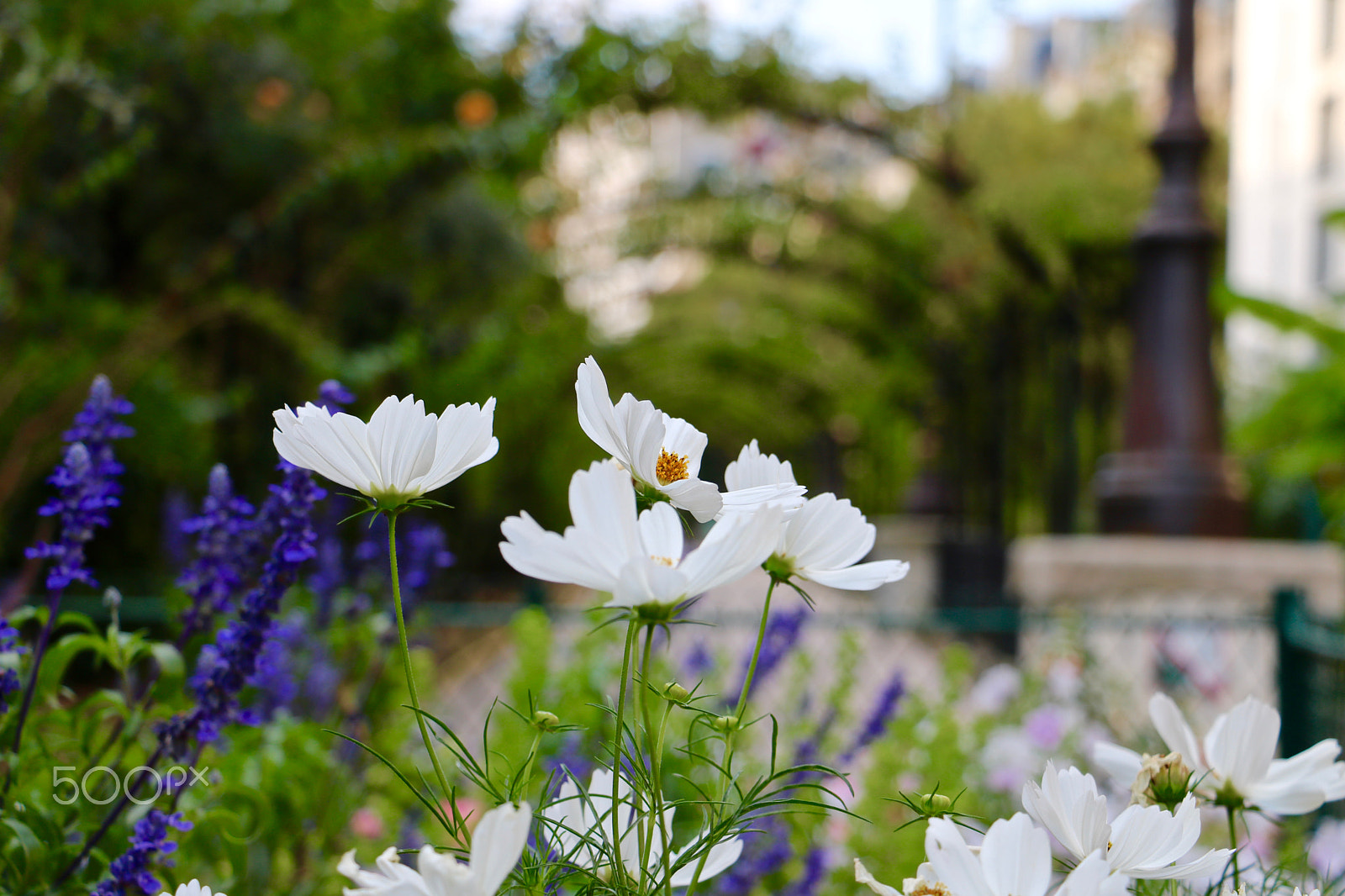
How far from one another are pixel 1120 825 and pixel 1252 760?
230mm

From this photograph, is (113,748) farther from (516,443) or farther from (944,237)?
(944,237)

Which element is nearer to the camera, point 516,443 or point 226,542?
point 226,542

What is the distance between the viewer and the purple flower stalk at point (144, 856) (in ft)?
2.67

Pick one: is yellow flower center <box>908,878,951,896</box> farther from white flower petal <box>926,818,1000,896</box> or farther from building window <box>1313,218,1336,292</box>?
building window <box>1313,218,1336,292</box>

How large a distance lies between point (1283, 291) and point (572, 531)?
23187 millimetres

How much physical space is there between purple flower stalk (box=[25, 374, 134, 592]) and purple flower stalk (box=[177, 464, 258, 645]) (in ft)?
0.30

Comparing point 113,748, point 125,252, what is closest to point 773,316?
point 125,252

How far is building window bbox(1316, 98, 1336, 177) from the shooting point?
792 inches

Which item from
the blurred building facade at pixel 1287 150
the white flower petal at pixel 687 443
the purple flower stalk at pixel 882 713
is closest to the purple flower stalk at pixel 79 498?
the white flower petal at pixel 687 443

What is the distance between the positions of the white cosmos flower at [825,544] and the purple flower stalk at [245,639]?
0.44 m

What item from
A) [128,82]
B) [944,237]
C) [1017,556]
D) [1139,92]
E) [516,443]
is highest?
[1139,92]

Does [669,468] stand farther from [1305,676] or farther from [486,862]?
[1305,676]

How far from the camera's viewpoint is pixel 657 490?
2.21 ft

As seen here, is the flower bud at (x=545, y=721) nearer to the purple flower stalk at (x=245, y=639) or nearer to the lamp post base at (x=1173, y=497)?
the purple flower stalk at (x=245, y=639)
